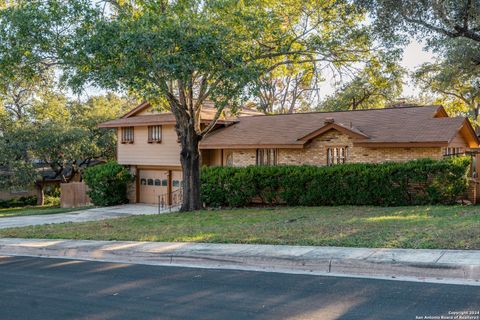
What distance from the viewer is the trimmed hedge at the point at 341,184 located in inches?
725

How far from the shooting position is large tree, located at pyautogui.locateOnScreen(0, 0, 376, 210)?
15898mm

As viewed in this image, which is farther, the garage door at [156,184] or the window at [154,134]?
the window at [154,134]

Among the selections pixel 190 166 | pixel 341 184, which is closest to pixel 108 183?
pixel 190 166

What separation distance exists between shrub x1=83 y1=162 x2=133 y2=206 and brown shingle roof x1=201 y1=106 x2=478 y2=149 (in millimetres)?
6289

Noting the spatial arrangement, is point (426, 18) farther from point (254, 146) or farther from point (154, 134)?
point (154, 134)

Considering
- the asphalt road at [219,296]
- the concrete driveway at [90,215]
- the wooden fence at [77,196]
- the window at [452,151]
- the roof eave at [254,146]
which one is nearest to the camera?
the asphalt road at [219,296]

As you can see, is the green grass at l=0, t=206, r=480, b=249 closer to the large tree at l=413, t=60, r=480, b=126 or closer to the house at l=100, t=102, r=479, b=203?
the house at l=100, t=102, r=479, b=203

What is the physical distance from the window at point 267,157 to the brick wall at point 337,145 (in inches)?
9.0

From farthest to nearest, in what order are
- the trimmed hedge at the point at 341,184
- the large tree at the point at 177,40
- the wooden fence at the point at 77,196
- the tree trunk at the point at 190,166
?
the wooden fence at the point at 77,196 → the tree trunk at the point at 190,166 → the trimmed hedge at the point at 341,184 → the large tree at the point at 177,40

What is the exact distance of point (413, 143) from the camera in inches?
773

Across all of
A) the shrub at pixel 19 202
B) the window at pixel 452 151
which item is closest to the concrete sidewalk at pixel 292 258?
the window at pixel 452 151

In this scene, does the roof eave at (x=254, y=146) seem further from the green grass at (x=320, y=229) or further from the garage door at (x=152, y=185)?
the green grass at (x=320, y=229)

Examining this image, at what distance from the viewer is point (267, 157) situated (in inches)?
961

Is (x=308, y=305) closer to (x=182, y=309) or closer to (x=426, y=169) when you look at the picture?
(x=182, y=309)
